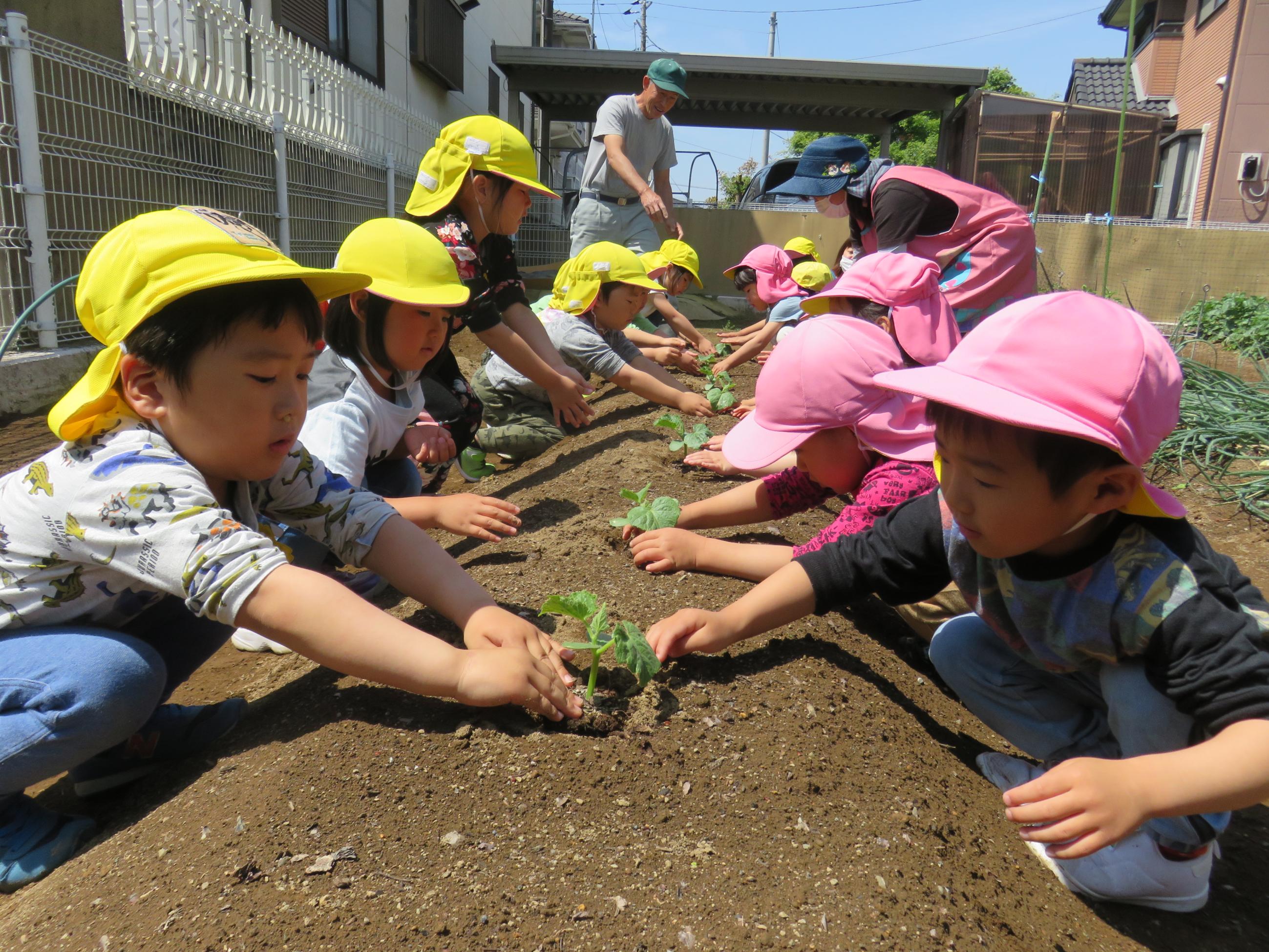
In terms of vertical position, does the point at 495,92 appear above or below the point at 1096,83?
below

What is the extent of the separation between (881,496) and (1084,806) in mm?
1006

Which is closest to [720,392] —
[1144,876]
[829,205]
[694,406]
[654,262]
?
[694,406]

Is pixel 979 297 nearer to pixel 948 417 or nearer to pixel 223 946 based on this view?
pixel 948 417

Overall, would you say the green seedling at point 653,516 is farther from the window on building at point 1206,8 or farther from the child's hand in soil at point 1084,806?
the window on building at point 1206,8

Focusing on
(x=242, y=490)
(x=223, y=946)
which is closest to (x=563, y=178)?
(x=242, y=490)

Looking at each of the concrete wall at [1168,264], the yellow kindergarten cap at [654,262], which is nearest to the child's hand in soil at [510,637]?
the yellow kindergarten cap at [654,262]

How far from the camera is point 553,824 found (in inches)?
55.6

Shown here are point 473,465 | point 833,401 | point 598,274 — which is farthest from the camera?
point 598,274

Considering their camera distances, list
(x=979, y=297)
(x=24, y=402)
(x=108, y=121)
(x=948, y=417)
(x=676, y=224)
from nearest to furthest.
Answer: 1. (x=948, y=417)
2. (x=979, y=297)
3. (x=24, y=402)
4. (x=108, y=121)
5. (x=676, y=224)

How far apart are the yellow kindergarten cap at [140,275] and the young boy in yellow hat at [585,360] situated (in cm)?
281

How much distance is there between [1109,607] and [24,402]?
16.1ft

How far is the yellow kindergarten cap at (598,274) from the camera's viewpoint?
468 cm

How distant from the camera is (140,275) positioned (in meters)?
1.46

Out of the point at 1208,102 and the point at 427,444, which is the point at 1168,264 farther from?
the point at 1208,102
